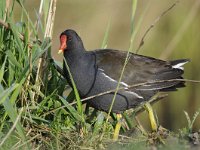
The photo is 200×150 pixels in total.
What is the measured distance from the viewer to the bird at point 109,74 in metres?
5.21

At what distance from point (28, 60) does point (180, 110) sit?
3441mm

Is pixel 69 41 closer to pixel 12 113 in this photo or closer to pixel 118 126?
pixel 118 126

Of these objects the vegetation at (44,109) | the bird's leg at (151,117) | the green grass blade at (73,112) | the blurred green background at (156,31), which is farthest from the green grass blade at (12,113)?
the blurred green background at (156,31)

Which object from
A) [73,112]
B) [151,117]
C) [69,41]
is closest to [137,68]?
[151,117]

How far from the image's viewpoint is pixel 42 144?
469cm

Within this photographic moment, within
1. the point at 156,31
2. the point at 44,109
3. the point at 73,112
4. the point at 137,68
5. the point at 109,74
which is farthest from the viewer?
the point at 156,31

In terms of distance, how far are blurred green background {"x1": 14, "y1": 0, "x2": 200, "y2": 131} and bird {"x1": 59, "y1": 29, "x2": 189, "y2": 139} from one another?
2163mm

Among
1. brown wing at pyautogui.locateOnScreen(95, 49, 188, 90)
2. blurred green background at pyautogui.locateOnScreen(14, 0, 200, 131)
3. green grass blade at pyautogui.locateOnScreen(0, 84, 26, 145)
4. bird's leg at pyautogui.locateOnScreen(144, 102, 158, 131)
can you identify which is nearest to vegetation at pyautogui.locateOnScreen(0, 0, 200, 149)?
green grass blade at pyautogui.locateOnScreen(0, 84, 26, 145)

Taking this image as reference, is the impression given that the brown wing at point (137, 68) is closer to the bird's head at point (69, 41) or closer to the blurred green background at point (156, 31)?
the bird's head at point (69, 41)

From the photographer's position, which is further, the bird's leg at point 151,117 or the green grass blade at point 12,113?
the bird's leg at point 151,117

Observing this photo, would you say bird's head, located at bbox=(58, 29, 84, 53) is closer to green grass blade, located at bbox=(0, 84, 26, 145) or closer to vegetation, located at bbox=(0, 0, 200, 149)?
vegetation, located at bbox=(0, 0, 200, 149)

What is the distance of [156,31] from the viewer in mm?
8359

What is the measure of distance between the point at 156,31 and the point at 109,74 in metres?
3.13

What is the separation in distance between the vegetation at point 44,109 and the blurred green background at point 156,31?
2.69m
